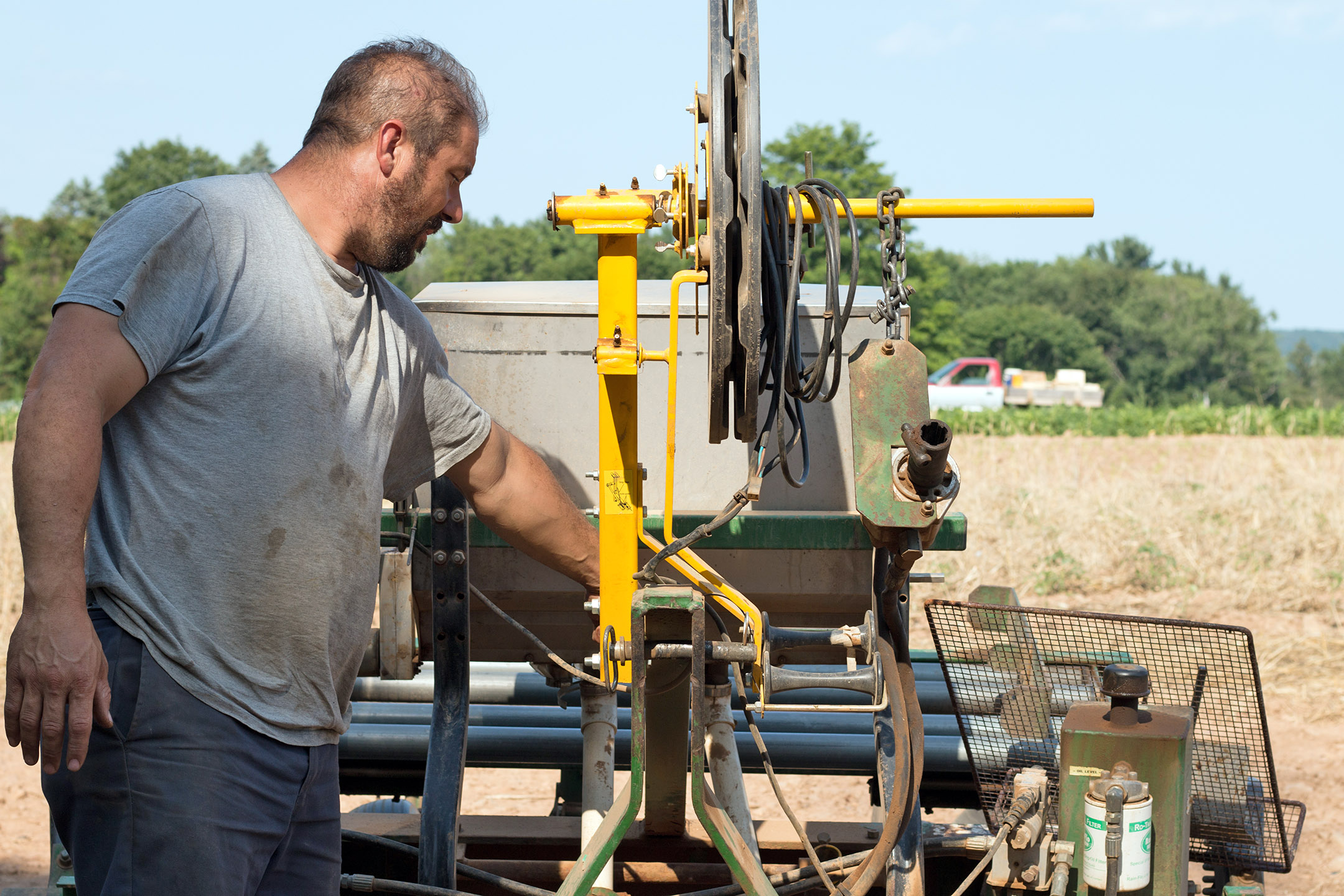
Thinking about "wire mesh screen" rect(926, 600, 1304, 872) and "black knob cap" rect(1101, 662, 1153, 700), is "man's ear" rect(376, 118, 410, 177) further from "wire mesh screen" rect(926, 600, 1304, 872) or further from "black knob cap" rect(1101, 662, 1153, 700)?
"black knob cap" rect(1101, 662, 1153, 700)

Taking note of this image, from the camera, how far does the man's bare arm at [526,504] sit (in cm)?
279

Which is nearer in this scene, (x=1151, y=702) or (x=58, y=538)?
(x=58, y=538)

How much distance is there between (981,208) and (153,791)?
1.94 meters

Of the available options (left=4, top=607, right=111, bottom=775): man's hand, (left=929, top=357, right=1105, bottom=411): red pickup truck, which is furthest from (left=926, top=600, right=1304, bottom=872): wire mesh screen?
(left=929, top=357, right=1105, bottom=411): red pickup truck

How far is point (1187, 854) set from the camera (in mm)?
Result: 2396

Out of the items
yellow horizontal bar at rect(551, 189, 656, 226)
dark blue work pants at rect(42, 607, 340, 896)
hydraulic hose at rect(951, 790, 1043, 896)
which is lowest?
hydraulic hose at rect(951, 790, 1043, 896)

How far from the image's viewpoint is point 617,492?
2.56m

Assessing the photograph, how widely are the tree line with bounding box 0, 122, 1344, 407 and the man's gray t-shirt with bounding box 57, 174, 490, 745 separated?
40095 mm

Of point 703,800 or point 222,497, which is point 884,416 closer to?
point 703,800

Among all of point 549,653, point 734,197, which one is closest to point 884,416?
point 734,197

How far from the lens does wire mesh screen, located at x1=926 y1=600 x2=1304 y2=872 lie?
8.75 feet

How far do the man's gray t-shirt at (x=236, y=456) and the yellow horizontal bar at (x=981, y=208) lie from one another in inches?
39.1

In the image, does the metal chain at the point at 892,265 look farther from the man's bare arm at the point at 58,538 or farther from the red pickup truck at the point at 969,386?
the red pickup truck at the point at 969,386

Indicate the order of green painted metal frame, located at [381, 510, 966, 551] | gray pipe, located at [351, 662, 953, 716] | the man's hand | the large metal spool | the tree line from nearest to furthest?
the man's hand
the large metal spool
green painted metal frame, located at [381, 510, 966, 551]
gray pipe, located at [351, 662, 953, 716]
the tree line
